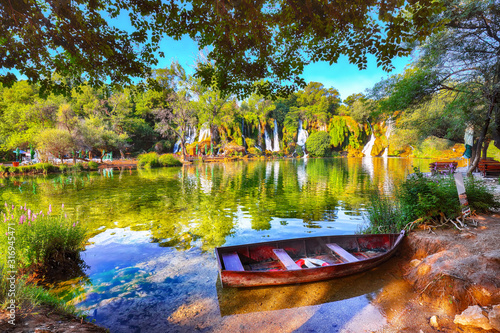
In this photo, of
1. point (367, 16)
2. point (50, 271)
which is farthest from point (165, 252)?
point (367, 16)

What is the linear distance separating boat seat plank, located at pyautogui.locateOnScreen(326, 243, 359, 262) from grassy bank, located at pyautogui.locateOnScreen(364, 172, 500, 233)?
1970mm

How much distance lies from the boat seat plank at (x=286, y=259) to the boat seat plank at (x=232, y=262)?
836 mm

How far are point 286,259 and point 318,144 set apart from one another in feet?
182

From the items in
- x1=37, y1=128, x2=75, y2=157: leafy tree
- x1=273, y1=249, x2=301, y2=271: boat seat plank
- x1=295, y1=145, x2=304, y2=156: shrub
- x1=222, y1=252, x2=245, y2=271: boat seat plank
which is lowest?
x1=273, y1=249, x2=301, y2=271: boat seat plank

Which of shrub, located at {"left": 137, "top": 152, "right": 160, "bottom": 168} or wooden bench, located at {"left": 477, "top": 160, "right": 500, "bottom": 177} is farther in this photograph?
shrub, located at {"left": 137, "top": 152, "right": 160, "bottom": 168}

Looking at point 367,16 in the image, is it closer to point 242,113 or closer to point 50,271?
point 50,271

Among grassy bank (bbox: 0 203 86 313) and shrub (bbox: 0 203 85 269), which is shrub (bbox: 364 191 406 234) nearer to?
grassy bank (bbox: 0 203 86 313)

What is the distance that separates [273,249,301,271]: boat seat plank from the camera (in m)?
4.68

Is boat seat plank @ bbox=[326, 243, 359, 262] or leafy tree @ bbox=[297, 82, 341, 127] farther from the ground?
leafy tree @ bbox=[297, 82, 341, 127]

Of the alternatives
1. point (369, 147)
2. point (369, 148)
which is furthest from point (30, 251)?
point (369, 147)

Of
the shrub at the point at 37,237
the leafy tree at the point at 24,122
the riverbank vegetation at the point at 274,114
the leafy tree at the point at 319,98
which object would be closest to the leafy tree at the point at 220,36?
the riverbank vegetation at the point at 274,114

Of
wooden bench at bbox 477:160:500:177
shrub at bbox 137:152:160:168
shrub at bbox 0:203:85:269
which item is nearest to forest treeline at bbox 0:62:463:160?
wooden bench at bbox 477:160:500:177

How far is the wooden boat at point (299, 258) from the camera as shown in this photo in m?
4.36

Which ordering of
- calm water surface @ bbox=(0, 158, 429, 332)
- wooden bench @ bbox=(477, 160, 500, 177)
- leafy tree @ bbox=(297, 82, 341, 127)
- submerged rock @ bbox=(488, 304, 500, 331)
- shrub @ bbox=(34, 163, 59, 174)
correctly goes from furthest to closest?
leafy tree @ bbox=(297, 82, 341, 127) → shrub @ bbox=(34, 163, 59, 174) → wooden bench @ bbox=(477, 160, 500, 177) → calm water surface @ bbox=(0, 158, 429, 332) → submerged rock @ bbox=(488, 304, 500, 331)
